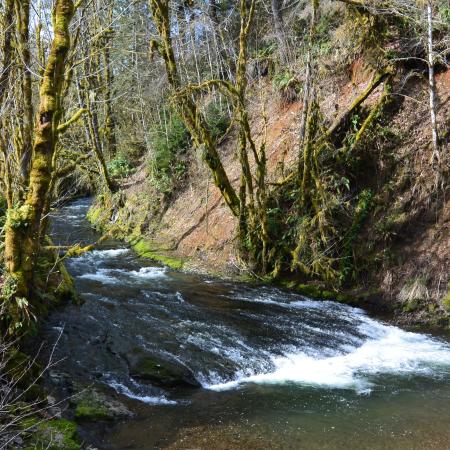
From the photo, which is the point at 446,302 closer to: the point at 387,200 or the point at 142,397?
the point at 387,200

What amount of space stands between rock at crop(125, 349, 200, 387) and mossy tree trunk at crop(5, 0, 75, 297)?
200cm

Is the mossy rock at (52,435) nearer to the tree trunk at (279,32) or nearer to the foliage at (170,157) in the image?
the foliage at (170,157)

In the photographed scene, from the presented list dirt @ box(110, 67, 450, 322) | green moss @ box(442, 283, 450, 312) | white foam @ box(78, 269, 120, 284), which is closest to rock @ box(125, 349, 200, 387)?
white foam @ box(78, 269, 120, 284)

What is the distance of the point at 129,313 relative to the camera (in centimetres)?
967

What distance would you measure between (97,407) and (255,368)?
2.58m

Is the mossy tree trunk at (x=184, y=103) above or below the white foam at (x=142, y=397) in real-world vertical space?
above

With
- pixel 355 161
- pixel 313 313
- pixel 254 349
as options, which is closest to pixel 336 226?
pixel 355 161

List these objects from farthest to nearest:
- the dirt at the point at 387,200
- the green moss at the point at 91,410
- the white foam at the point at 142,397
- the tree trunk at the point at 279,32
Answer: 1. the tree trunk at the point at 279,32
2. the dirt at the point at 387,200
3. the white foam at the point at 142,397
4. the green moss at the point at 91,410

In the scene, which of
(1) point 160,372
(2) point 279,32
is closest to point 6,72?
(1) point 160,372

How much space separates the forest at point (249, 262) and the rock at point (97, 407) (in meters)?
0.03

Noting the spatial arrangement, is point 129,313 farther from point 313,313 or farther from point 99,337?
point 313,313

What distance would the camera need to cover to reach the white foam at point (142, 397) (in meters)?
6.62

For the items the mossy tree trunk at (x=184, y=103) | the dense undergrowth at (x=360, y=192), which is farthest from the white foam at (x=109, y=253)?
the mossy tree trunk at (x=184, y=103)

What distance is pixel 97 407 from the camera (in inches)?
246
